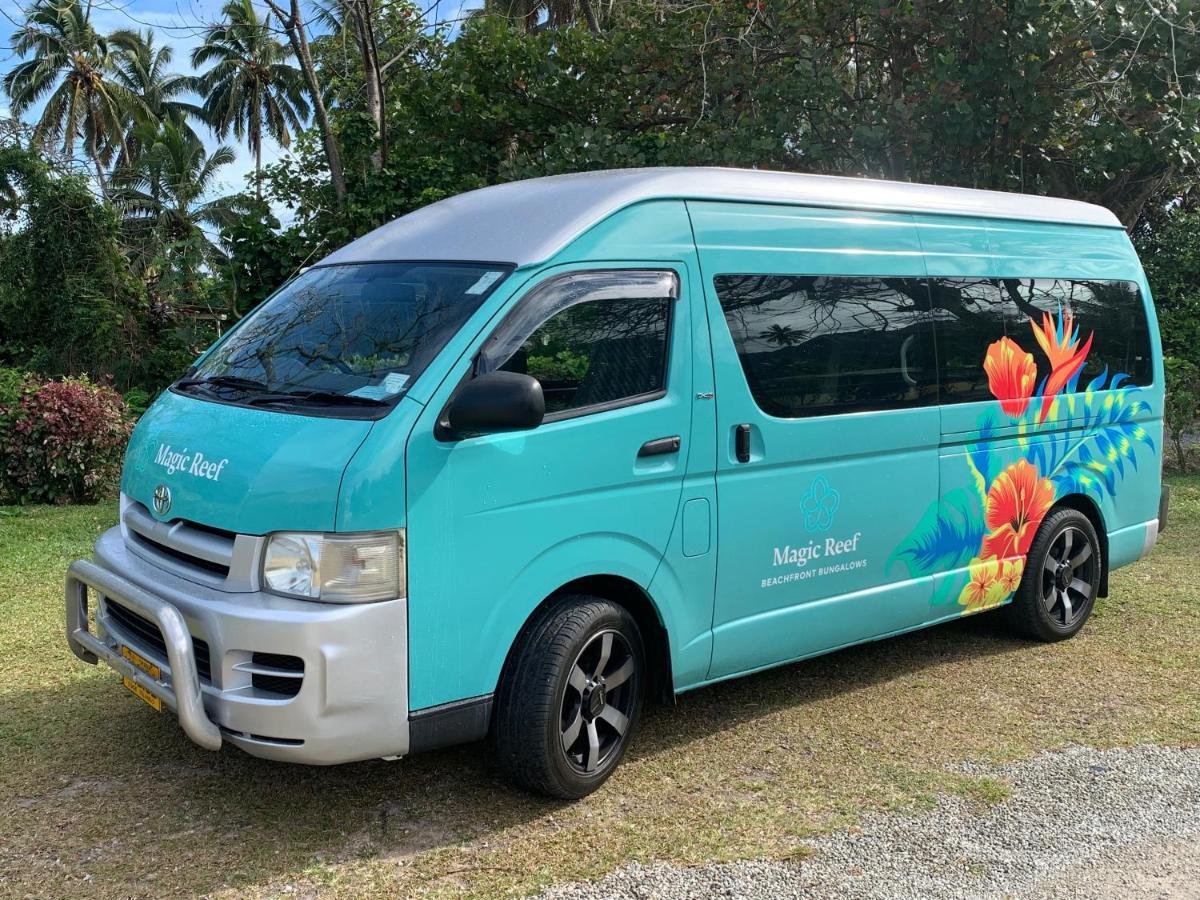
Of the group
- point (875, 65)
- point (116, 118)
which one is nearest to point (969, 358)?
point (875, 65)

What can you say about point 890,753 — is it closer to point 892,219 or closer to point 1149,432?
point 892,219

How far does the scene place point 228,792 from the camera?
13.8ft

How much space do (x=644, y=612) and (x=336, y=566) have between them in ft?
4.44

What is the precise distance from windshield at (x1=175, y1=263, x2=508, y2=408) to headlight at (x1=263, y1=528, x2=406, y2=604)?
1.58 feet

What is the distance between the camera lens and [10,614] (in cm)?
648

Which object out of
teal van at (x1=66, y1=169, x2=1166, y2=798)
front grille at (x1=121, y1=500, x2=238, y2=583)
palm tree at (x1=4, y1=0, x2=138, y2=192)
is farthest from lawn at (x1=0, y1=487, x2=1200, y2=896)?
palm tree at (x1=4, y1=0, x2=138, y2=192)

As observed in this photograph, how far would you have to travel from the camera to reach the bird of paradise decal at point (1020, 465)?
214 inches

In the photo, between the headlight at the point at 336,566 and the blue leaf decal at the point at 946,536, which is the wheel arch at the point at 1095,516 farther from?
the headlight at the point at 336,566

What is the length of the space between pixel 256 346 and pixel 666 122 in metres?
8.67

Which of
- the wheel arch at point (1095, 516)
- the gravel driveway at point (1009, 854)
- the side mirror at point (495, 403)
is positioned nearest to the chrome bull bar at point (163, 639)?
the side mirror at point (495, 403)

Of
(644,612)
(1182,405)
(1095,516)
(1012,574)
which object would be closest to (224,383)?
(644,612)

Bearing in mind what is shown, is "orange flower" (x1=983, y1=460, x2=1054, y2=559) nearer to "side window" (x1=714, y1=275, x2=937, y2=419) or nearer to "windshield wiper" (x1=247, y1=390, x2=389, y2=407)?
"side window" (x1=714, y1=275, x2=937, y2=419)

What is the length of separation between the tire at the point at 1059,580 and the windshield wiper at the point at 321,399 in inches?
152

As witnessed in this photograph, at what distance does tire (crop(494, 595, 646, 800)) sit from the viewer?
3.92 metres
